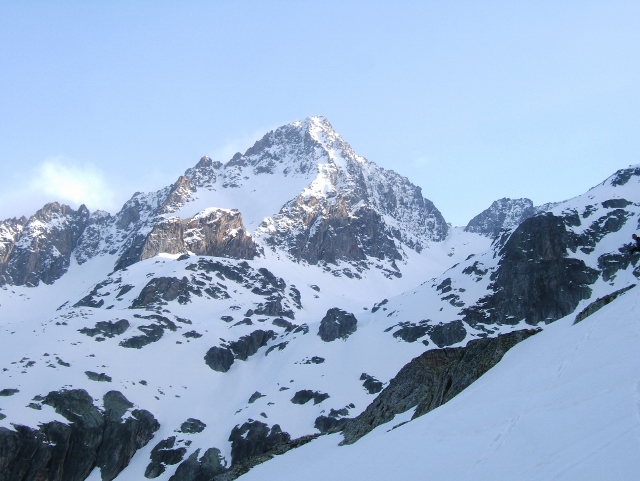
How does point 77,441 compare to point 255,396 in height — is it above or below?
below

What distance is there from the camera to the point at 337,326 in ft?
448

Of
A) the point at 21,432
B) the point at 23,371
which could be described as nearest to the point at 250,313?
the point at 23,371

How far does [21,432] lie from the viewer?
8669 centimetres

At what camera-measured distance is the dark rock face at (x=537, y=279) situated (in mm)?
Answer: 122438

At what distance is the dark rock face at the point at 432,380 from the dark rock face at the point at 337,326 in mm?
98119

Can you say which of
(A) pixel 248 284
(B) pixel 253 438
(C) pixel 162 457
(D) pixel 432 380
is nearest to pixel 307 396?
(B) pixel 253 438

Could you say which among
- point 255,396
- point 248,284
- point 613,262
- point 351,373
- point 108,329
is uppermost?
point 248,284

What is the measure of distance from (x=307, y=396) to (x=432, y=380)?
79556 mm

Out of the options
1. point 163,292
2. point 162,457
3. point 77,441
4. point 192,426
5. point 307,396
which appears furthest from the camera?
point 163,292

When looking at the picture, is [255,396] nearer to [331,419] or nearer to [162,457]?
[331,419]

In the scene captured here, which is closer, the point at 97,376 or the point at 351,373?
the point at 97,376

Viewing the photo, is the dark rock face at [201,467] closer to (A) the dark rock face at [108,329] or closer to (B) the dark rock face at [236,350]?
(B) the dark rock face at [236,350]

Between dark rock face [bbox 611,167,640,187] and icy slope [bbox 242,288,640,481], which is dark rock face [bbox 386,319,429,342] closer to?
dark rock face [bbox 611,167,640,187]

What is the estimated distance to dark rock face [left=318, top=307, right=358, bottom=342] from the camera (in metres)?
135
